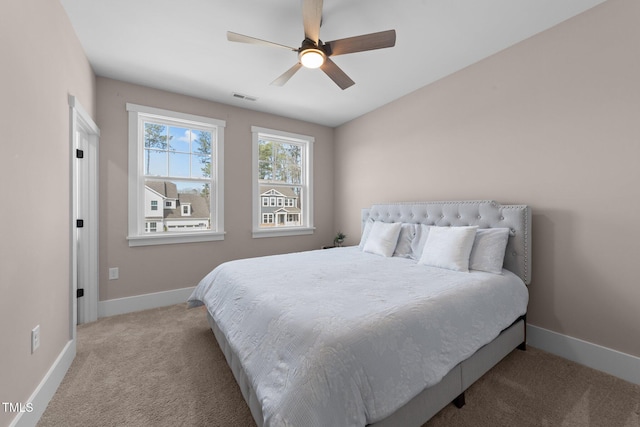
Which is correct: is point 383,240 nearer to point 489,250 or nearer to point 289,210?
point 489,250

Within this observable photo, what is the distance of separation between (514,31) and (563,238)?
5.83 ft

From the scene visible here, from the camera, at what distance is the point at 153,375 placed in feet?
6.03

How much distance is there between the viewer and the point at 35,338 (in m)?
1.47

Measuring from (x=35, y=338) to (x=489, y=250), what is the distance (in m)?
3.20

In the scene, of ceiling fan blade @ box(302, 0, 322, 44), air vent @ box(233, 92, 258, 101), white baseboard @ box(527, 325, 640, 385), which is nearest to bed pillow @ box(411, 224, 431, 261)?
white baseboard @ box(527, 325, 640, 385)

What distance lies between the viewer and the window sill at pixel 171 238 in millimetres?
3030

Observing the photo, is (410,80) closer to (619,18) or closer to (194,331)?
(619,18)

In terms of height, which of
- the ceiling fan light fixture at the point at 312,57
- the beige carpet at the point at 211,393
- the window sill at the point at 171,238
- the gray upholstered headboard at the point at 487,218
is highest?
the ceiling fan light fixture at the point at 312,57

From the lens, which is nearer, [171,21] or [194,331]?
[171,21]

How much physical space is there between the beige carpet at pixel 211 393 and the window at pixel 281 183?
2074 mm

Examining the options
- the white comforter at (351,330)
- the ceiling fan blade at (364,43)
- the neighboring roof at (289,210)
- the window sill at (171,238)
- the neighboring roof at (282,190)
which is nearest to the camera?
the white comforter at (351,330)

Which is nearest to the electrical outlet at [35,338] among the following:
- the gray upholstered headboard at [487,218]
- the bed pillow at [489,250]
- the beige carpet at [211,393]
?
the beige carpet at [211,393]

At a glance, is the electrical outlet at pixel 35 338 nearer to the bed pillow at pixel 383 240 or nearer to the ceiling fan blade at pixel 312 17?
the ceiling fan blade at pixel 312 17

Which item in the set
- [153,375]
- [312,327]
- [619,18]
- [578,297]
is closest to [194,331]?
[153,375]
